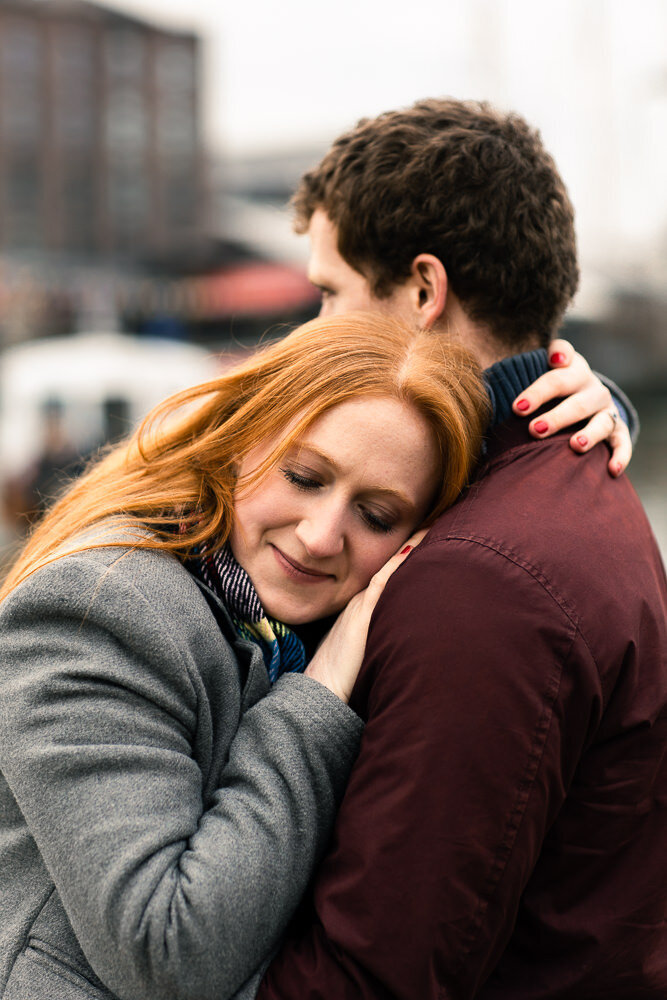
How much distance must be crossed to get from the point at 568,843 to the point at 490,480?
63 cm

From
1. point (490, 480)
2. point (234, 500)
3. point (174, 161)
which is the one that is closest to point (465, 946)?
point (490, 480)

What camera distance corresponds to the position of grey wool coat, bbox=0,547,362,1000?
1.38 meters

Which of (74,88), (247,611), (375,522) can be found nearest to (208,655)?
(247,611)

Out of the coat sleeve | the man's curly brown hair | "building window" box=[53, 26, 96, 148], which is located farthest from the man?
"building window" box=[53, 26, 96, 148]

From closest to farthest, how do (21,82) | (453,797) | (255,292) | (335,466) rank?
1. (453,797)
2. (335,466)
3. (255,292)
4. (21,82)

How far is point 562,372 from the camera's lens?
1964 millimetres

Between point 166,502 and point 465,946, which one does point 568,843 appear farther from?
point 166,502

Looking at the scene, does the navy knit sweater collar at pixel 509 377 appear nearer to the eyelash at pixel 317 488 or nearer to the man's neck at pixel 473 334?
the man's neck at pixel 473 334

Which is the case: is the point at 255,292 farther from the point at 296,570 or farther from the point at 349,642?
the point at 349,642

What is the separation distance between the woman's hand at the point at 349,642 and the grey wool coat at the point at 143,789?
0.17 feet

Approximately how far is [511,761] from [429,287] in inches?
45.7

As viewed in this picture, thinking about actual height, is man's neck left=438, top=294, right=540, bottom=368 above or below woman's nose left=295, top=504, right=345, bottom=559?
above

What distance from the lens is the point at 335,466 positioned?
177 cm

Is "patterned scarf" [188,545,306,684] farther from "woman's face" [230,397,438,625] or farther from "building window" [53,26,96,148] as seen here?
"building window" [53,26,96,148]
